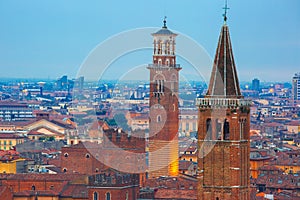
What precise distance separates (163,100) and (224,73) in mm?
20607

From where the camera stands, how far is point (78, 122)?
89.4m

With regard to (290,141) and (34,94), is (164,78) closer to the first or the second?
(290,141)

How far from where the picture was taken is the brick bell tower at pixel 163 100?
2144 inches

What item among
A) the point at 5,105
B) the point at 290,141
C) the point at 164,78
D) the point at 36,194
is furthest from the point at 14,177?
the point at 5,105

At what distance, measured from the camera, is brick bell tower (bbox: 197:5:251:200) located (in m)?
33.9

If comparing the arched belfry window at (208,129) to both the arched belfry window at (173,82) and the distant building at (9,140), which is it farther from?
the distant building at (9,140)

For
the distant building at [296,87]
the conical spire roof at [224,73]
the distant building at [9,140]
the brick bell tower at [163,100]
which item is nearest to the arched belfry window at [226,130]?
the conical spire roof at [224,73]

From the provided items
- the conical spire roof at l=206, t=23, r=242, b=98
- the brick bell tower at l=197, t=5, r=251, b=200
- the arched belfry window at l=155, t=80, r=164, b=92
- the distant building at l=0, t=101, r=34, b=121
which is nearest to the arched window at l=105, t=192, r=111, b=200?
the arched belfry window at l=155, t=80, r=164, b=92

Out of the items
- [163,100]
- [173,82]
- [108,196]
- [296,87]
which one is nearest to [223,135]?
[108,196]

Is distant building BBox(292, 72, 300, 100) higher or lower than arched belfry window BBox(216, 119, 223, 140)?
higher

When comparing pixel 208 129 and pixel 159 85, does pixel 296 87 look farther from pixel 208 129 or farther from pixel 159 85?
pixel 208 129

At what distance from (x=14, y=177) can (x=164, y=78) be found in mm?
6968

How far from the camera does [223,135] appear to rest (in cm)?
3397

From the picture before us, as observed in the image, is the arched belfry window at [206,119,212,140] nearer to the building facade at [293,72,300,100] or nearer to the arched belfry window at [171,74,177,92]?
the arched belfry window at [171,74,177,92]
